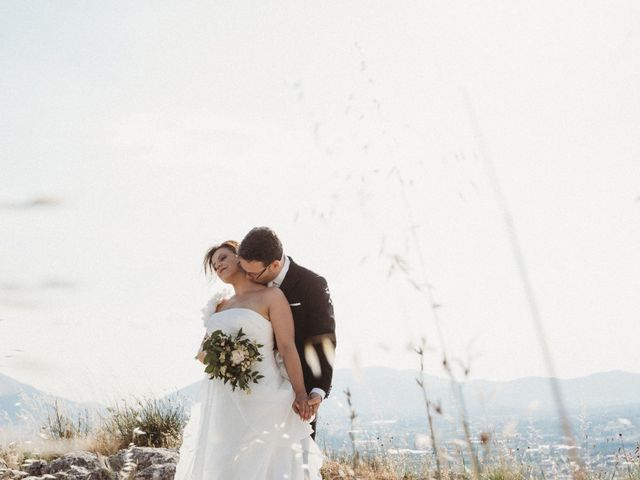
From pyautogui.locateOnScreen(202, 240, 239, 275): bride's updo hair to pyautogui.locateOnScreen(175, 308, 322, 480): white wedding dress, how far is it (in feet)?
1.62

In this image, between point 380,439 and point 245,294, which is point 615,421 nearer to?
point 245,294

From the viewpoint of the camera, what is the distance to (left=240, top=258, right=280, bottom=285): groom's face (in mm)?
4344

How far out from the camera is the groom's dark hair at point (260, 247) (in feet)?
14.1

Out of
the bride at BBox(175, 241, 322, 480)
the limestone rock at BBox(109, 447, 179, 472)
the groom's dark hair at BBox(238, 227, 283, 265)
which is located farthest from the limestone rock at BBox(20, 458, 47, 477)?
the groom's dark hair at BBox(238, 227, 283, 265)

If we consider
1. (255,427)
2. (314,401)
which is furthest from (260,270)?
(255,427)

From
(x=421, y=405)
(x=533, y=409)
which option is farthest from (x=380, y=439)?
(x=533, y=409)

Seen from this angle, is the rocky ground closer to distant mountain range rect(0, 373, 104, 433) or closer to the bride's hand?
distant mountain range rect(0, 373, 104, 433)

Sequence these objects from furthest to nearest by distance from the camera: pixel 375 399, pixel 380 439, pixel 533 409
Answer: pixel 380 439 < pixel 375 399 < pixel 533 409

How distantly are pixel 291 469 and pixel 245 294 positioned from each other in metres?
1.25

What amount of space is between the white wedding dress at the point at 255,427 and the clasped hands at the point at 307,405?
0.08 m

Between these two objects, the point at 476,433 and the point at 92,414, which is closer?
the point at 476,433

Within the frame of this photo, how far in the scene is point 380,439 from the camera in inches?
326

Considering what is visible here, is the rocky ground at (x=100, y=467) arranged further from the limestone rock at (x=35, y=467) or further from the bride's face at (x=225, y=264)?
the bride's face at (x=225, y=264)

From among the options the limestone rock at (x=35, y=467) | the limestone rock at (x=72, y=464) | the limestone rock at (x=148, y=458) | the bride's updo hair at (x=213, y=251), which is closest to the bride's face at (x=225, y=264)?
the bride's updo hair at (x=213, y=251)
